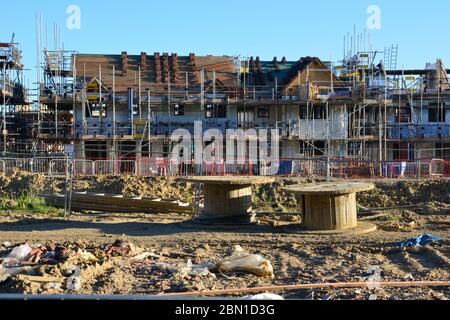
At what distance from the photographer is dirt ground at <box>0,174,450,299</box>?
8.64 m

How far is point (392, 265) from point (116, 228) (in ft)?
27.3

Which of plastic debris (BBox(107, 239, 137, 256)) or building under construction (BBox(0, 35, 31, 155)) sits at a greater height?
building under construction (BBox(0, 35, 31, 155))

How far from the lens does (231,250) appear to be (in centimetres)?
1255

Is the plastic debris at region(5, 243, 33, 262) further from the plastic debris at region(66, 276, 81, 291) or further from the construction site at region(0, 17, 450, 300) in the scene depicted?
the plastic debris at region(66, 276, 81, 291)

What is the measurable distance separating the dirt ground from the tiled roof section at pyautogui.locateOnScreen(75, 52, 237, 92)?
81.8 ft

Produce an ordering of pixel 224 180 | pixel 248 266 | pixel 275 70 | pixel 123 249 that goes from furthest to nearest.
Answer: pixel 275 70, pixel 224 180, pixel 123 249, pixel 248 266

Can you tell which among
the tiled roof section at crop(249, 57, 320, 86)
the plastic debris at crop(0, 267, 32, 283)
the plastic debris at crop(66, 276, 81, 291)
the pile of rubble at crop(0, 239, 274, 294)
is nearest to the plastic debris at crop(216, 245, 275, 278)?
the pile of rubble at crop(0, 239, 274, 294)

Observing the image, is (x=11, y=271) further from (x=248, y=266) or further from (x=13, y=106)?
(x=13, y=106)

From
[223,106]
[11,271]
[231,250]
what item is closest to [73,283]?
[11,271]

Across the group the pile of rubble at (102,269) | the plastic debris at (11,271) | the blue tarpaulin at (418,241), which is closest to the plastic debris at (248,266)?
the pile of rubble at (102,269)

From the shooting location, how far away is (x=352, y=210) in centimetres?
1483

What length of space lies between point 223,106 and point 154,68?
6.54m

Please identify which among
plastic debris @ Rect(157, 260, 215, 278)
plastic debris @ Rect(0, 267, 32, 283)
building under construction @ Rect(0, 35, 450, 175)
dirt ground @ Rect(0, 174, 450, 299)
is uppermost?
building under construction @ Rect(0, 35, 450, 175)
